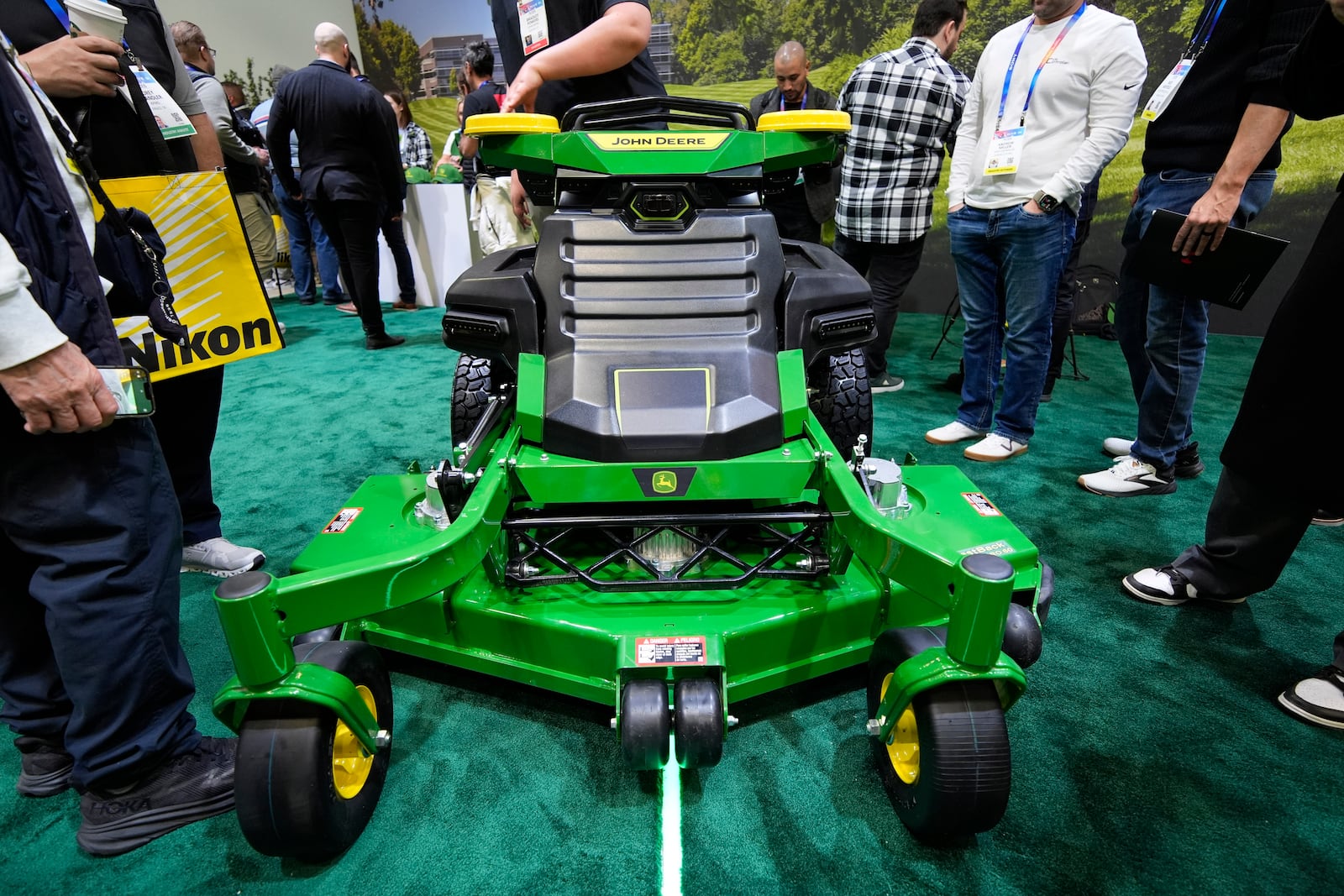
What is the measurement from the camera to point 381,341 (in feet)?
19.3

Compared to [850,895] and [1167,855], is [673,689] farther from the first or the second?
[1167,855]

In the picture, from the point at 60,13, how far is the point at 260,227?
588cm

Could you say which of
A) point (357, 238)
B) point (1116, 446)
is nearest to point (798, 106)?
point (1116, 446)

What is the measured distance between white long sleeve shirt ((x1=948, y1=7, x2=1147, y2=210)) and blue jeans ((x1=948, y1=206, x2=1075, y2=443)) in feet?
0.35

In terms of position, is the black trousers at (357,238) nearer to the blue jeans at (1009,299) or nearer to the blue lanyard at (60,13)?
the blue lanyard at (60,13)

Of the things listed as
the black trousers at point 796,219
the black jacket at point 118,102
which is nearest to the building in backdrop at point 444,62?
the black trousers at point 796,219

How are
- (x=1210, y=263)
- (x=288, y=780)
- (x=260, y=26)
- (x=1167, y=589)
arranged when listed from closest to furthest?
1. (x=288, y=780)
2. (x=1167, y=589)
3. (x=1210, y=263)
4. (x=260, y=26)

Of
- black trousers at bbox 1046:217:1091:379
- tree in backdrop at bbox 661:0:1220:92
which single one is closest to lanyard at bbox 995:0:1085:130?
black trousers at bbox 1046:217:1091:379

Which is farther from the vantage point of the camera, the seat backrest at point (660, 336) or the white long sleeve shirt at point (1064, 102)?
the white long sleeve shirt at point (1064, 102)

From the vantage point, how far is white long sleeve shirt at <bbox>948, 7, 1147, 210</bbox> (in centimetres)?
288

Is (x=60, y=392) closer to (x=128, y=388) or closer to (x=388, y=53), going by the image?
(x=128, y=388)

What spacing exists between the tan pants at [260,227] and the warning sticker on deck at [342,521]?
209 inches

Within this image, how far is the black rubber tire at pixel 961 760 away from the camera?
1.37 metres

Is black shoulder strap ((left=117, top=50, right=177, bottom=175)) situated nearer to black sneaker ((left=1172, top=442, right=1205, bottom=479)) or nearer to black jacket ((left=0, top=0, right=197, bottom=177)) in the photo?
black jacket ((left=0, top=0, right=197, bottom=177))
